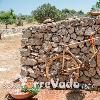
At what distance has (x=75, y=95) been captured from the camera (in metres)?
9.70

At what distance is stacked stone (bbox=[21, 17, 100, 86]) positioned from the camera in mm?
9641

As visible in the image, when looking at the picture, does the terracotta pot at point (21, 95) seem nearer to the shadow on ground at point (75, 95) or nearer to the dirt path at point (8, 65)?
the dirt path at point (8, 65)

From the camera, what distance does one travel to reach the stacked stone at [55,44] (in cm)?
964

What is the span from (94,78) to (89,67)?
0.44 m

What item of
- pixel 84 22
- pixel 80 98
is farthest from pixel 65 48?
pixel 80 98

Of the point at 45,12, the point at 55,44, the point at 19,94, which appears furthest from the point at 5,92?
the point at 45,12

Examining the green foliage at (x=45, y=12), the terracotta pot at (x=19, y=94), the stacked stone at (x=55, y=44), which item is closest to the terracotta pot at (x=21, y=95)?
the terracotta pot at (x=19, y=94)

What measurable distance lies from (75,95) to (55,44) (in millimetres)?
1869

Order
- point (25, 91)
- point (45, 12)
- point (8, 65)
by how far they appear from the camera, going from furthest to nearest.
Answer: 1. point (45, 12)
2. point (8, 65)
3. point (25, 91)

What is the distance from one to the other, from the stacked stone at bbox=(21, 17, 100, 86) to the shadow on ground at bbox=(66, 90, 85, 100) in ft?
1.49

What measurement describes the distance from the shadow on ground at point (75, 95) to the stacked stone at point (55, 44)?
1.49ft

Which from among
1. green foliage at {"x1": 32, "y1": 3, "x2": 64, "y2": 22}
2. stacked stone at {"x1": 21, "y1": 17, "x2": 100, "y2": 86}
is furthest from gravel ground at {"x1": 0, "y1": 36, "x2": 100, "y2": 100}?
green foliage at {"x1": 32, "y1": 3, "x2": 64, "y2": 22}

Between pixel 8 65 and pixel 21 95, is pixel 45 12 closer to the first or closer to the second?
pixel 8 65

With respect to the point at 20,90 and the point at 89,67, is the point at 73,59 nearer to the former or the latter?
the point at 89,67
